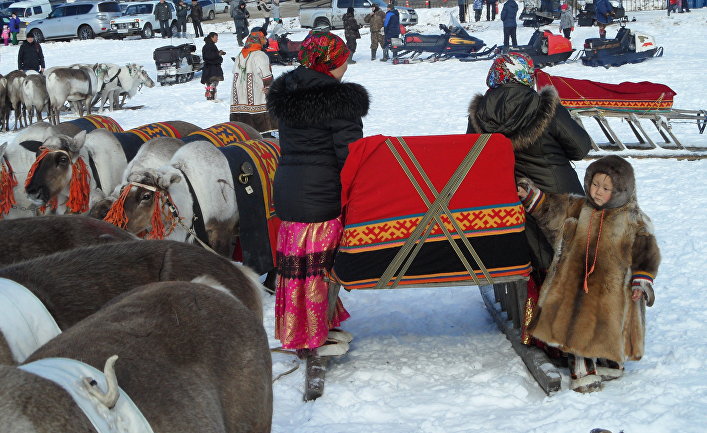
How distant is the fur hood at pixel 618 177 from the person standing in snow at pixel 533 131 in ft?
1.26

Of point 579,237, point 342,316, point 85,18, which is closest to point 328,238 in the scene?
point 342,316

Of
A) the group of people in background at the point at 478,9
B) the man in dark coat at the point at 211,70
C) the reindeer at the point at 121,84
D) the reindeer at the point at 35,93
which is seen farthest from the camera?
the group of people in background at the point at 478,9

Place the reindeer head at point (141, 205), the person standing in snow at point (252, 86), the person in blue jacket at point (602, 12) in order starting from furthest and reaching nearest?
the person in blue jacket at point (602, 12) → the person standing in snow at point (252, 86) → the reindeer head at point (141, 205)

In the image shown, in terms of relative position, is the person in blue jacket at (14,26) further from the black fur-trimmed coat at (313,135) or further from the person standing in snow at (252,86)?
the black fur-trimmed coat at (313,135)

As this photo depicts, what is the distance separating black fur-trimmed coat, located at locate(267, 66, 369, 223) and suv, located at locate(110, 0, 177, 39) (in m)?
29.1

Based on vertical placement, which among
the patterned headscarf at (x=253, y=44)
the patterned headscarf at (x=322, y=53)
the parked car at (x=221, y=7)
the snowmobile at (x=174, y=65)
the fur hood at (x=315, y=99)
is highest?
the patterned headscarf at (x=322, y=53)

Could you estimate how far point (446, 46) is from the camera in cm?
2339

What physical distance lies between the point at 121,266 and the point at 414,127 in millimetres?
10505

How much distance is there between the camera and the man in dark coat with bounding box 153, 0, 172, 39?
31625 mm

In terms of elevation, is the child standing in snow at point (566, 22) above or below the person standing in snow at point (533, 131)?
below

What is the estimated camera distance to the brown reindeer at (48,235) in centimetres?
410

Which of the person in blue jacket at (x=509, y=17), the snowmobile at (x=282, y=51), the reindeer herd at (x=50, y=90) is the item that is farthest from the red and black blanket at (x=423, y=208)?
the person in blue jacket at (x=509, y=17)

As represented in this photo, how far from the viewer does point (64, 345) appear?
2.34 m

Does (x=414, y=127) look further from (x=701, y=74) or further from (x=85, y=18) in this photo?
(x=85, y=18)
